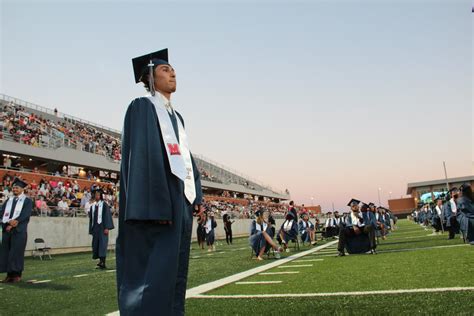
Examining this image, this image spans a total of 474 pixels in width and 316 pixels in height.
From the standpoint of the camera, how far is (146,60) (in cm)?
324

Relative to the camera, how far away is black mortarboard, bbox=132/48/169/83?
10.5 feet

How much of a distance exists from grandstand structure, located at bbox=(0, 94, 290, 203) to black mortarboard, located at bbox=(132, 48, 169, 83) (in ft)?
69.3

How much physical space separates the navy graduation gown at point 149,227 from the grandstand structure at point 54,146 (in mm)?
21657

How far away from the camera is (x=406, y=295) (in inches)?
164

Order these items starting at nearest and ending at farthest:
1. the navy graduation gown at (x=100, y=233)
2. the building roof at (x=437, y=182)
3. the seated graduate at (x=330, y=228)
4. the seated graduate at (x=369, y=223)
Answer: the navy graduation gown at (x=100, y=233)
the seated graduate at (x=369, y=223)
the seated graduate at (x=330, y=228)
the building roof at (x=437, y=182)

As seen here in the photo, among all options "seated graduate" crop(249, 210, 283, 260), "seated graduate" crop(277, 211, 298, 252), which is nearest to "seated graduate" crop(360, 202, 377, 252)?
"seated graduate" crop(249, 210, 283, 260)

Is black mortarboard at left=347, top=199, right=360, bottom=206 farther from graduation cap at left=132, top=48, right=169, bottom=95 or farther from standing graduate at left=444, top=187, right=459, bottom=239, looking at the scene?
graduation cap at left=132, top=48, right=169, bottom=95

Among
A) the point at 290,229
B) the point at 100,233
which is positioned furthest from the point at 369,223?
the point at 100,233

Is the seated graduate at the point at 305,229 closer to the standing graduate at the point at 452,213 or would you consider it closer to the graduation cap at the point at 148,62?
the standing graduate at the point at 452,213

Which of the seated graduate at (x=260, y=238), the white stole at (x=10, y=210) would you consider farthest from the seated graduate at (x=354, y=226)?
the white stole at (x=10, y=210)

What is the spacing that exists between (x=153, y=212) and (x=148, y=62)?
134 cm

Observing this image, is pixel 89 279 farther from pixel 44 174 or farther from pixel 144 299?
pixel 44 174

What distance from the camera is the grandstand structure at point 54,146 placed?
23938 millimetres

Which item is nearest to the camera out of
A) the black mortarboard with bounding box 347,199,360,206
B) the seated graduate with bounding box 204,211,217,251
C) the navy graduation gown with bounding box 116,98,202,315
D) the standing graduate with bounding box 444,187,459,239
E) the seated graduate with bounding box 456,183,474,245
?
the navy graduation gown with bounding box 116,98,202,315
